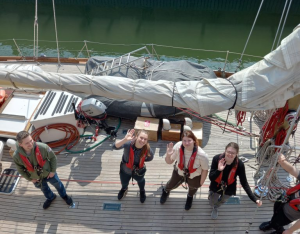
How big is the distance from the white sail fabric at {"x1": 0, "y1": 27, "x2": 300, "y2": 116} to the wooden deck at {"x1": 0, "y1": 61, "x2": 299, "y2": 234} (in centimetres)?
143

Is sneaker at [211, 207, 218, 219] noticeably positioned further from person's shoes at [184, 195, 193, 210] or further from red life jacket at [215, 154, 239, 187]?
red life jacket at [215, 154, 239, 187]

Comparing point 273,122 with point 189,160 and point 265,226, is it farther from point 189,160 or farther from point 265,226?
point 189,160

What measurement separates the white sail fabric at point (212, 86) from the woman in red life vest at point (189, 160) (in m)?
0.88

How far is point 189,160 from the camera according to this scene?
342 centimetres

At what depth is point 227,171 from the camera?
3.38 m

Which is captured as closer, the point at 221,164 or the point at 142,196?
the point at 221,164

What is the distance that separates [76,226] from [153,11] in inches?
656

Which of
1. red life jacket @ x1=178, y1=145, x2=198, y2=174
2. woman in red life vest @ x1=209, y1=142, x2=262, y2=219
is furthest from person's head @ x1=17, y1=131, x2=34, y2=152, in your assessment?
woman in red life vest @ x1=209, y1=142, x2=262, y2=219

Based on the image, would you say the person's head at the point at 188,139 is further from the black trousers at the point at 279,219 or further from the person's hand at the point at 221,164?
the black trousers at the point at 279,219

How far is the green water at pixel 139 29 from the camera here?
45.9ft

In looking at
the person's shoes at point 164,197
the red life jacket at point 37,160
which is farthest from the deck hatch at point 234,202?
the red life jacket at point 37,160

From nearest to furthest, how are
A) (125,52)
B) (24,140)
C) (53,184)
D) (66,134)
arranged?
(24,140) < (53,184) < (66,134) < (125,52)

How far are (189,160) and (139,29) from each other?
14.3 m

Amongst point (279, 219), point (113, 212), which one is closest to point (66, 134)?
point (113, 212)
